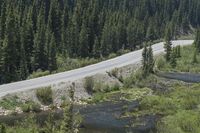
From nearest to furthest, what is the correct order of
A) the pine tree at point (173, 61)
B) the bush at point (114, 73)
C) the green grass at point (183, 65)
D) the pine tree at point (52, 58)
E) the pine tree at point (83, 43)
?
the bush at point (114, 73) < the pine tree at point (52, 58) < the pine tree at point (83, 43) < the green grass at point (183, 65) < the pine tree at point (173, 61)

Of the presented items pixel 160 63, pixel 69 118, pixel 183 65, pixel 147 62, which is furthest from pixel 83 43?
pixel 69 118

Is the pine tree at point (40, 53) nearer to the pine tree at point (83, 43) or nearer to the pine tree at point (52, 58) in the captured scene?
the pine tree at point (52, 58)

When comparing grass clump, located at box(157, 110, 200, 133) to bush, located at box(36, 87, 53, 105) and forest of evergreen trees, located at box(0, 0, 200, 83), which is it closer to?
bush, located at box(36, 87, 53, 105)

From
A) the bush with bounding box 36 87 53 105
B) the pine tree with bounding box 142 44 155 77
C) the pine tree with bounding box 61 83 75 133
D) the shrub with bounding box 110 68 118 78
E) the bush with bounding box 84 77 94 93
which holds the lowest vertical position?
the pine tree with bounding box 61 83 75 133

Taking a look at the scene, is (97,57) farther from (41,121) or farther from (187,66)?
(41,121)

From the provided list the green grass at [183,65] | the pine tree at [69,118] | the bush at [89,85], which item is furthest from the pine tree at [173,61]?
the pine tree at [69,118]

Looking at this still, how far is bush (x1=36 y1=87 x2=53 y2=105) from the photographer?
71562 mm

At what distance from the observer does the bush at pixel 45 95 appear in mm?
71562

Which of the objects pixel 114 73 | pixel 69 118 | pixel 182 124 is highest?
pixel 114 73

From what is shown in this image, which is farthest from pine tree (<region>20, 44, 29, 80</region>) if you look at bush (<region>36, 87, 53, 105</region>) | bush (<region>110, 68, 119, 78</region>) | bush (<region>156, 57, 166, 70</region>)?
bush (<region>156, 57, 166, 70</region>)

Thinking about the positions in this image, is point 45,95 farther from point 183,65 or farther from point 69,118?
point 183,65

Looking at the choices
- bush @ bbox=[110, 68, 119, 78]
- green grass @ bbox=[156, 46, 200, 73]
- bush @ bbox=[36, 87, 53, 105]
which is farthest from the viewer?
green grass @ bbox=[156, 46, 200, 73]

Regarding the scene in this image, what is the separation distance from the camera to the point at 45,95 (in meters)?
72.2

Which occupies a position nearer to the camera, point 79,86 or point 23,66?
point 79,86
